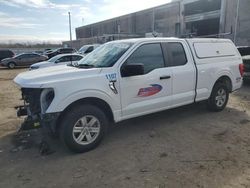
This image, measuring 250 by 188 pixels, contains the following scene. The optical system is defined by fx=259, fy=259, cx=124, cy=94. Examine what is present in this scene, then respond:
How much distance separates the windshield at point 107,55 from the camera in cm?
482

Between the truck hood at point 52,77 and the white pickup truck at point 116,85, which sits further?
the white pickup truck at point 116,85

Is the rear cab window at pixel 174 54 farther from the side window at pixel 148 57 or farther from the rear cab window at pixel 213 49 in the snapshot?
the rear cab window at pixel 213 49

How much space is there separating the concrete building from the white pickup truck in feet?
36.8

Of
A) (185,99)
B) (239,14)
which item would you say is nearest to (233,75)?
(185,99)

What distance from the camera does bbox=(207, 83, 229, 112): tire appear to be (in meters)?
6.43

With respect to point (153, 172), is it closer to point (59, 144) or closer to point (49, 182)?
point (49, 182)

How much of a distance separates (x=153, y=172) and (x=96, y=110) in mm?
1419

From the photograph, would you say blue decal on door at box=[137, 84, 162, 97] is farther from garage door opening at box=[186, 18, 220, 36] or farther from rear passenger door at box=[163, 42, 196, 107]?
garage door opening at box=[186, 18, 220, 36]

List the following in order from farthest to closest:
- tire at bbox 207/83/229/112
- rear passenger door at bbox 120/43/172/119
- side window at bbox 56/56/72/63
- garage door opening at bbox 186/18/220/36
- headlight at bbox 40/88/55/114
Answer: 1. garage door opening at bbox 186/18/220/36
2. side window at bbox 56/56/72/63
3. tire at bbox 207/83/229/112
4. rear passenger door at bbox 120/43/172/119
5. headlight at bbox 40/88/55/114

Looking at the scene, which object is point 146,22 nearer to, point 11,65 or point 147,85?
point 11,65

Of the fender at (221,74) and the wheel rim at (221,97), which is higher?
the fender at (221,74)

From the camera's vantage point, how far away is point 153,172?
379 cm

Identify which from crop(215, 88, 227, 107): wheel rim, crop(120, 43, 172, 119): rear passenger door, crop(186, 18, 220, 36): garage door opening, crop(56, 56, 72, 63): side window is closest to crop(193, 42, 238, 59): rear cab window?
crop(215, 88, 227, 107): wheel rim

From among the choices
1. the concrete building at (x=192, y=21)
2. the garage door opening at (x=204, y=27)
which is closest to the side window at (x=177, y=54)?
the concrete building at (x=192, y=21)
